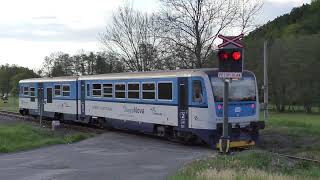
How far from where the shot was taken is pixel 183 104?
2058 centimetres

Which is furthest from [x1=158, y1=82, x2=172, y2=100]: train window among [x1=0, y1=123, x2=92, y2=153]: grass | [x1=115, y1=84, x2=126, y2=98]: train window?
[x1=0, y1=123, x2=92, y2=153]: grass

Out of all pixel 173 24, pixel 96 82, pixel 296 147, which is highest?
pixel 173 24

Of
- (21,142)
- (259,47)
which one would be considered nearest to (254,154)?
(21,142)

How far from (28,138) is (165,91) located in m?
6.87

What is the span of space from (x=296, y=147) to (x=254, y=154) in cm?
644

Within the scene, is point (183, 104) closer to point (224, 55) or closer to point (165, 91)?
point (165, 91)

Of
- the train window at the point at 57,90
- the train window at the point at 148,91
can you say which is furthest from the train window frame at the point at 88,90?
the train window at the point at 148,91

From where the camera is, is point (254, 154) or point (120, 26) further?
point (120, 26)

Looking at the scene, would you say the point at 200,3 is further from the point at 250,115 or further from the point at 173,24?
the point at 250,115

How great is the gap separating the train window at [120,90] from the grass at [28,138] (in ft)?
7.51

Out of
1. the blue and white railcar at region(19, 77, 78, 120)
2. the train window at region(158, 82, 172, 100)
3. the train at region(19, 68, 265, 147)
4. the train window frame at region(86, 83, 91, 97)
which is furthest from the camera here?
the blue and white railcar at region(19, 77, 78, 120)

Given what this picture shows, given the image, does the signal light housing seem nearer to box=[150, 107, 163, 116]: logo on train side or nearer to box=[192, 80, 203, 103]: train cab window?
box=[192, 80, 203, 103]: train cab window

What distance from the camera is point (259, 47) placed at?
67.5m

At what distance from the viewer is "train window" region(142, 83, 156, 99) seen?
22.6 metres
